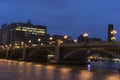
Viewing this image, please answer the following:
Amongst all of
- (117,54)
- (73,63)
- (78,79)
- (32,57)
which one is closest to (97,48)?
(117,54)

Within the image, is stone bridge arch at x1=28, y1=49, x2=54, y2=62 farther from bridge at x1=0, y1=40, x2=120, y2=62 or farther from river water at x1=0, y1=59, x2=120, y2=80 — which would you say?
river water at x1=0, y1=59, x2=120, y2=80

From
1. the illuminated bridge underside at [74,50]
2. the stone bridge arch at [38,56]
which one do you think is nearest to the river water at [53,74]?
the illuminated bridge underside at [74,50]

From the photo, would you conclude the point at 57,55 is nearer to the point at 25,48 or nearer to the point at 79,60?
the point at 79,60

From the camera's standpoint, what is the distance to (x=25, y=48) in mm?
173875

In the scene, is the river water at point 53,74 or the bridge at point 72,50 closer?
the river water at point 53,74

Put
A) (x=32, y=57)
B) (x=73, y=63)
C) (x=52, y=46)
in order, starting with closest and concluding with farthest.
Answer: (x=73, y=63) → (x=52, y=46) → (x=32, y=57)

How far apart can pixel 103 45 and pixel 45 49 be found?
47.9 meters

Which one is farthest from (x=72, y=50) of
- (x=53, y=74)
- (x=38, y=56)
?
(x=53, y=74)

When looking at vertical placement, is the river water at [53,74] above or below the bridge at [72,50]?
below

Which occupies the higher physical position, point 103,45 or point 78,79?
point 103,45

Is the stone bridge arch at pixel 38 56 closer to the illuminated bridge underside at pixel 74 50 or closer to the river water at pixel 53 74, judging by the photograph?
the illuminated bridge underside at pixel 74 50

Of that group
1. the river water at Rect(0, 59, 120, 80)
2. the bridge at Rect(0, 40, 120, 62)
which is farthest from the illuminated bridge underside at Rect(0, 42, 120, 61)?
the river water at Rect(0, 59, 120, 80)

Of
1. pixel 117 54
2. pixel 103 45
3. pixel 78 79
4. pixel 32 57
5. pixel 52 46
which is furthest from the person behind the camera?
pixel 32 57

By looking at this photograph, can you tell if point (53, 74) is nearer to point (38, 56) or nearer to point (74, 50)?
point (74, 50)
